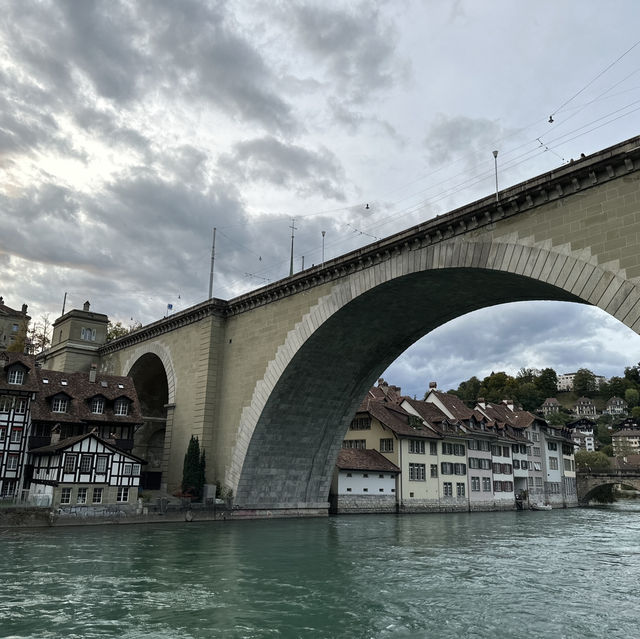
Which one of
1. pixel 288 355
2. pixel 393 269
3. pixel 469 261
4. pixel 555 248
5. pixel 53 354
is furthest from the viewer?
pixel 53 354

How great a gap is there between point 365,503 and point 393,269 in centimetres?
2504

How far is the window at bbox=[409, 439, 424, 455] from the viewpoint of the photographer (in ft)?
171

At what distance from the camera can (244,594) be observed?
51.4 ft

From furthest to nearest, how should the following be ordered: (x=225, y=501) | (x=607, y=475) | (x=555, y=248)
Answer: (x=607, y=475) < (x=225, y=501) < (x=555, y=248)

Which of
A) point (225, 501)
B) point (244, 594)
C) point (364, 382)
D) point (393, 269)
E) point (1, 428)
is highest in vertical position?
point (393, 269)

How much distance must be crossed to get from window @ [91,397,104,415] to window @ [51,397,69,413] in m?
1.54

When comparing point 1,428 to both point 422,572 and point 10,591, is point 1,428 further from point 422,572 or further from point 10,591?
point 422,572

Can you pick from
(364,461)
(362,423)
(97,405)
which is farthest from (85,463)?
(362,423)

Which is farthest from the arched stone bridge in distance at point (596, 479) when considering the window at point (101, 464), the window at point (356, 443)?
the window at point (101, 464)

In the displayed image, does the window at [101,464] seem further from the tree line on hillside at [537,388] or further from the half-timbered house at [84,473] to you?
the tree line on hillside at [537,388]

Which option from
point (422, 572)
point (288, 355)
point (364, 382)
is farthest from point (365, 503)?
point (422, 572)

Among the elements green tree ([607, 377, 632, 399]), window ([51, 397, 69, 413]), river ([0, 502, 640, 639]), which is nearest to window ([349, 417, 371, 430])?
river ([0, 502, 640, 639])

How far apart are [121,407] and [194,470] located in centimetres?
602

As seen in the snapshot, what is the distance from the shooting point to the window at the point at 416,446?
52.1m
